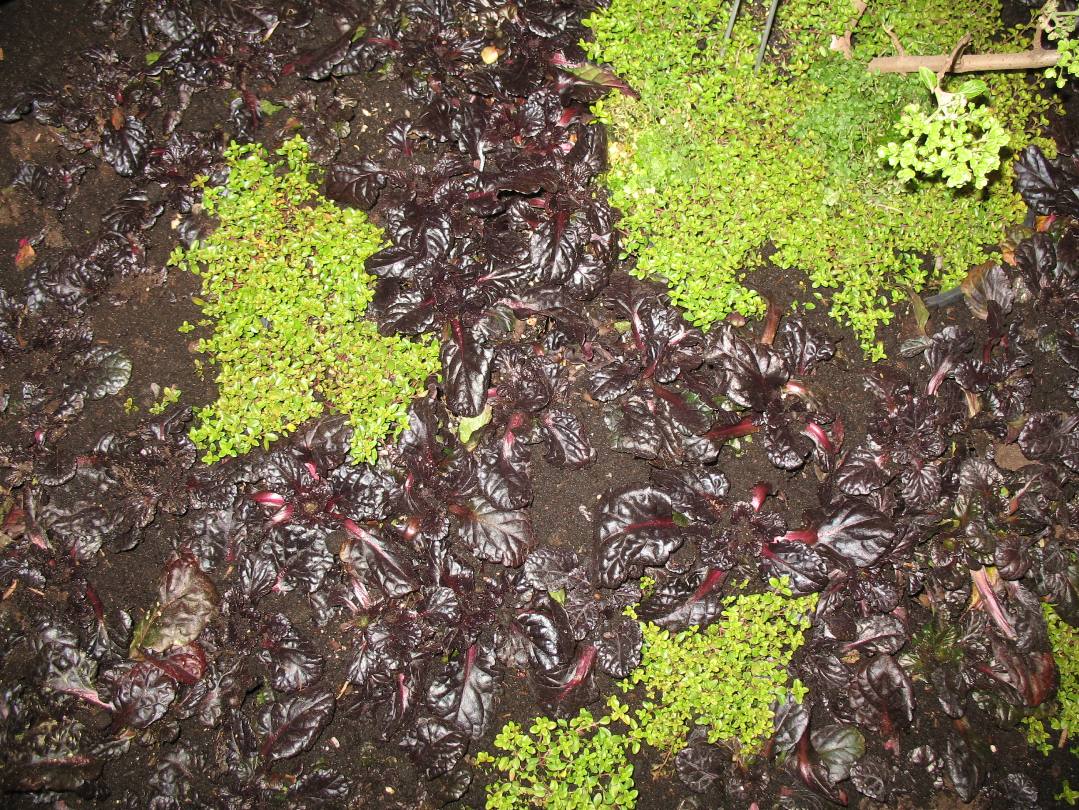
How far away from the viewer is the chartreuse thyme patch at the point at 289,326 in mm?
3014

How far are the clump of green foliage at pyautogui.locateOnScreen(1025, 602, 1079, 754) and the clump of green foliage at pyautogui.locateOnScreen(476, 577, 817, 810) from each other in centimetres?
123

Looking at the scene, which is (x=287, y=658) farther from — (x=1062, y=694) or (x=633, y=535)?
(x=1062, y=694)

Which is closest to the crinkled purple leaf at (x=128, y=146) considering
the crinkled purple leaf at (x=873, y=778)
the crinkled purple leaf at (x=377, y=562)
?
the crinkled purple leaf at (x=377, y=562)

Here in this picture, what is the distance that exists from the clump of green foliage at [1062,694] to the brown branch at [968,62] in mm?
2699

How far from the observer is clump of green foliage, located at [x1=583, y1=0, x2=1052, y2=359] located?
3.17 meters

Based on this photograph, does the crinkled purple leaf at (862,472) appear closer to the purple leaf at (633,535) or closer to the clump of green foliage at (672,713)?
the clump of green foliage at (672,713)

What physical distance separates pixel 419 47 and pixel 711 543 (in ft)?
9.67

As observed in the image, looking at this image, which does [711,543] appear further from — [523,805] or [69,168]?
[69,168]

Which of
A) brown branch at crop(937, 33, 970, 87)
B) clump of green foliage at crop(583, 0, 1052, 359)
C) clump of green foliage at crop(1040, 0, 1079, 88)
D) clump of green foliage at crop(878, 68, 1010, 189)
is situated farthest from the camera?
clump of green foliage at crop(583, 0, 1052, 359)

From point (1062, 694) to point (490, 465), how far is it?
298 centimetres

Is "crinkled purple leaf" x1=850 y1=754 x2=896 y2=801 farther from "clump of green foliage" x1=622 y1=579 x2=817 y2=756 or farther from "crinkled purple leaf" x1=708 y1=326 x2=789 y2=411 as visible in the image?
"crinkled purple leaf" x1=708 y1=326 x2=789 y2=411

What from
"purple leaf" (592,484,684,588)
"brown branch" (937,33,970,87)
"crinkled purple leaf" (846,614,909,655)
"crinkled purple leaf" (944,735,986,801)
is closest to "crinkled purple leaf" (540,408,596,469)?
"purple leaf" (592,484,684,588)

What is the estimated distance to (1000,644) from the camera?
10.3 ft

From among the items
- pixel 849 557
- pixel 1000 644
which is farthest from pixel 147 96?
pixel 1000 644
